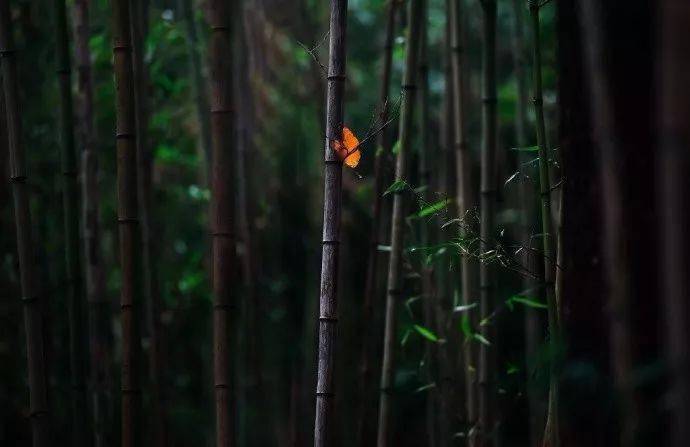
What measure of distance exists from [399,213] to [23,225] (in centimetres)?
87

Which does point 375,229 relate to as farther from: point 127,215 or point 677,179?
point 677,179

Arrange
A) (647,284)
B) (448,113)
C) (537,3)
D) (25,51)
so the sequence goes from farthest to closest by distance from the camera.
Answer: (25,51) < (448,113) < (537,3) < (647,284)

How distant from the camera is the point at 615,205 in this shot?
3.32 feet

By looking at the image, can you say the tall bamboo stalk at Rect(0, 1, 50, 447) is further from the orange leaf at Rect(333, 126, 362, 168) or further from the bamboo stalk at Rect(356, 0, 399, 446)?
the bamboo stalk at Rect(356, 0, 399, 446)

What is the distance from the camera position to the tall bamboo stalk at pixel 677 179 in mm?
845

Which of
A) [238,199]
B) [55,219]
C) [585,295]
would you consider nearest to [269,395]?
[238,199]

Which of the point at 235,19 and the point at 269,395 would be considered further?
the point at 269,395

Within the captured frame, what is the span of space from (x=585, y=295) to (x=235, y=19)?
2.36 m

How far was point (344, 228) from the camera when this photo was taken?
4363 mm

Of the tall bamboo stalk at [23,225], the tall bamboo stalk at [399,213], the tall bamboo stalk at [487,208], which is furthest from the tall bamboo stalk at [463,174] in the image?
the tall bamboo stalk at [23,225]

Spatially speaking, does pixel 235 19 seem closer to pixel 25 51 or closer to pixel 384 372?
pixel 25 51

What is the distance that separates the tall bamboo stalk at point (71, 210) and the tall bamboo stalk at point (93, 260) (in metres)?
0.12

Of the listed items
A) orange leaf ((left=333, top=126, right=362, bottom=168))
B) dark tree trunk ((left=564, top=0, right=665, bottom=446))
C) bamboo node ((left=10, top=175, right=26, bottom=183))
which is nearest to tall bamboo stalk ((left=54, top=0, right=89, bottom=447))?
bamboo node ((left=10, top=175, right=26, bottom=183))

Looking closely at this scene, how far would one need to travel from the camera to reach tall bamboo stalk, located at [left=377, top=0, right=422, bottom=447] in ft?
7.08
